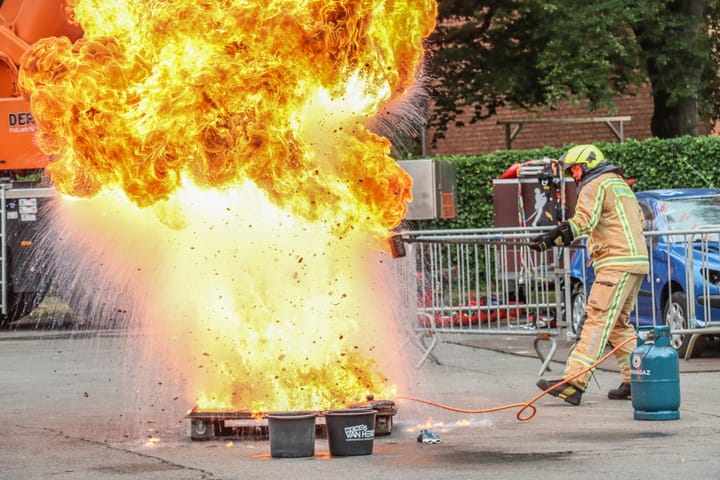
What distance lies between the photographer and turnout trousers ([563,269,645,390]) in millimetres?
10227

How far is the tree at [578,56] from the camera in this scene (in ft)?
73.7

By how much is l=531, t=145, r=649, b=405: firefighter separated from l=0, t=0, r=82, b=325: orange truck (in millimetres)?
8285

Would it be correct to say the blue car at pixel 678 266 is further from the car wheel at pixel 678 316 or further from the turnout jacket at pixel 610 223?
the turnout jacket at pixel 610 223

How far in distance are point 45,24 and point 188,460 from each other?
881 cm

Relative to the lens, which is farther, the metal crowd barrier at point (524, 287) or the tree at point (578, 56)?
the tree at point (578, 56)

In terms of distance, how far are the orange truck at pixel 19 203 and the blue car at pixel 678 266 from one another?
7222 mm

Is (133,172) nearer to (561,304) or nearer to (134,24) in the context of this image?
(134,24)

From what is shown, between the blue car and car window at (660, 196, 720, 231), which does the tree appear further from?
car window at (660, 196, 720, 231)

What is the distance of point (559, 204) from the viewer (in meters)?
19.2

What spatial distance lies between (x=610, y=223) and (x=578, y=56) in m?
12.5

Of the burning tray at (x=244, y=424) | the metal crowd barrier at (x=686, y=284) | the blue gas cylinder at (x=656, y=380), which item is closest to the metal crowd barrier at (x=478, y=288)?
the metal crowd barrier at (x=686, y=284)

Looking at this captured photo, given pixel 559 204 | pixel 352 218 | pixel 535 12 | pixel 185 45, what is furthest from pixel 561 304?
pixel 535 12

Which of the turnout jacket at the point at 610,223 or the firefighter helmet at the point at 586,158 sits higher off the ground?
the firefighter helmet at the point at 586,158

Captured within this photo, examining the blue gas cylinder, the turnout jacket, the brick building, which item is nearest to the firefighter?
the turnout jacket
